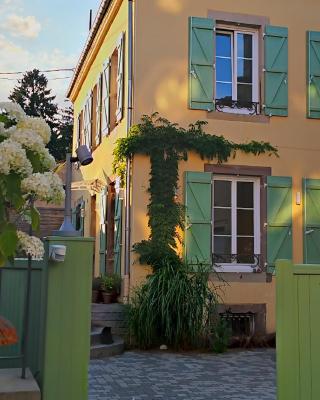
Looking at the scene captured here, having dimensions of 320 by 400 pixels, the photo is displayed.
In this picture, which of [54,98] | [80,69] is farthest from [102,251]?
[54,98]

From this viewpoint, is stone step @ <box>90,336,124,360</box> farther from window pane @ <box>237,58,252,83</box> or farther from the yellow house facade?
window pane @ <box>237,58,252,83</box>

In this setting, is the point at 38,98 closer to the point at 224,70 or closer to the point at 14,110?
the point at 224,70

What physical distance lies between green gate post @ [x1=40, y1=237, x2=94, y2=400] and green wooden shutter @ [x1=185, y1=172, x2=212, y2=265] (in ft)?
18.9

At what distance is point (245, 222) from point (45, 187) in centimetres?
762

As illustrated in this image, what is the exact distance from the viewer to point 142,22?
1018cm

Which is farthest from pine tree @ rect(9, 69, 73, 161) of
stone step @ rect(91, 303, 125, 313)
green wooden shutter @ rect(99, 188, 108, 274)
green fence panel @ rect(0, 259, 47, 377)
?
green fence panel @ rect(0, 259, 47, 377)

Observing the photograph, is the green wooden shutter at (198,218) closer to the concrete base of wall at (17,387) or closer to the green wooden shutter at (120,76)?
the green wooden shutter at (120,76)

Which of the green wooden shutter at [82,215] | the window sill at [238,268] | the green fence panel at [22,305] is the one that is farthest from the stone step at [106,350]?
the green wooden shutter at [82,215]

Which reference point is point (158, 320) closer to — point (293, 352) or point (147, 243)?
point (147, 243)

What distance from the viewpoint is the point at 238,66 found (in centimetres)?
1084

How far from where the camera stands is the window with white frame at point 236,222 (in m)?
10.3

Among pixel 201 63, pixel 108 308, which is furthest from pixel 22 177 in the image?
pixel 201 63

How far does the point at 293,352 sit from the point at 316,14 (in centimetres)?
836

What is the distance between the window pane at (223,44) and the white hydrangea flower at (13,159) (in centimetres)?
825
